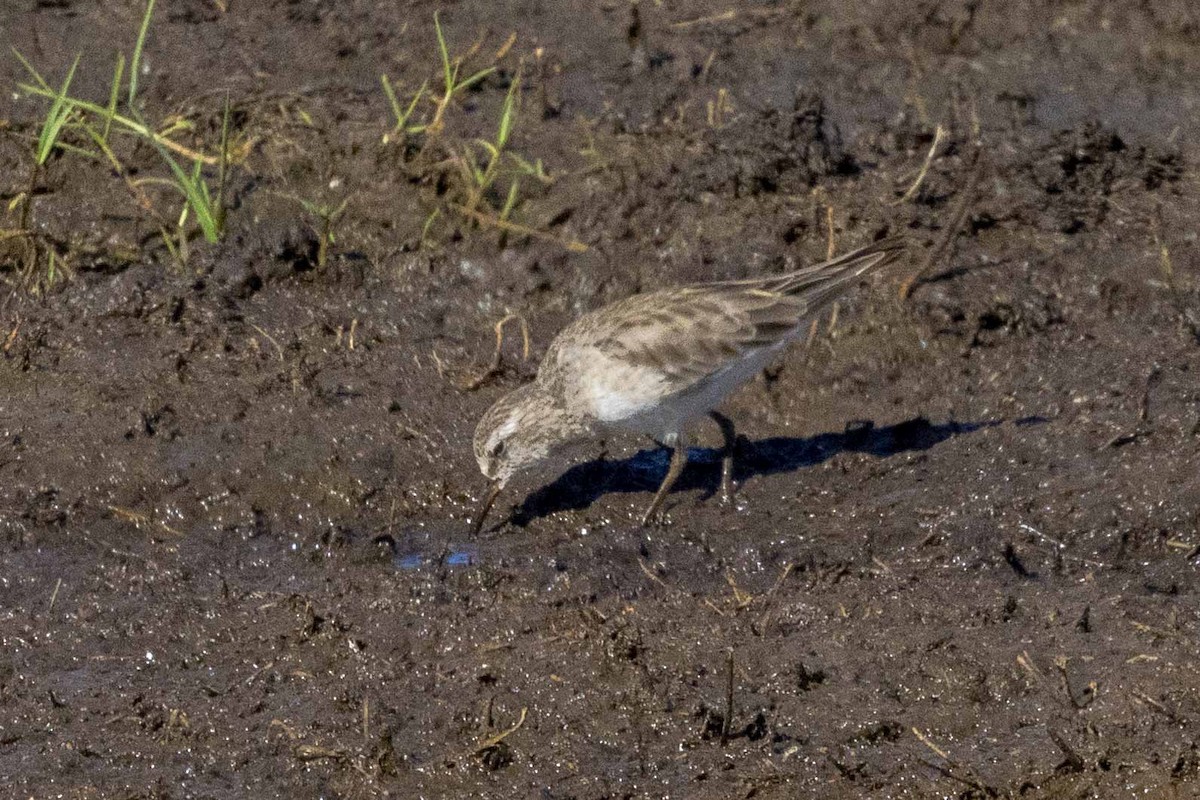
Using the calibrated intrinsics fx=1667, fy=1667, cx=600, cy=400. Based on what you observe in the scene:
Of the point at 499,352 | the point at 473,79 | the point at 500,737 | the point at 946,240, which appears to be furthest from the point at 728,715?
the point at 473,79

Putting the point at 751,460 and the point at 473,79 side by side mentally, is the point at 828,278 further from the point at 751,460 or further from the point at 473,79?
the point at 473,79

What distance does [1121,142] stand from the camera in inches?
373

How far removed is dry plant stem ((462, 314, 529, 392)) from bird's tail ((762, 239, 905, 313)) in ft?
4.81

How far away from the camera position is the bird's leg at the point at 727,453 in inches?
307

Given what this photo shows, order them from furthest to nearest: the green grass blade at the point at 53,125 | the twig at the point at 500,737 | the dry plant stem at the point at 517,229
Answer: the dry plant stem at the point at 517,229 → the green grass blade at the point at 53,125 → the twig at the point at 500,737

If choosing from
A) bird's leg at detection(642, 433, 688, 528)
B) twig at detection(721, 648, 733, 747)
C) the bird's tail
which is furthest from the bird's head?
twig at detection(721, 648, 733, 747)

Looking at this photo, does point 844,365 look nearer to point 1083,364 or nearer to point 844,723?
point 1083,364

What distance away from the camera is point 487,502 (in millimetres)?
7559

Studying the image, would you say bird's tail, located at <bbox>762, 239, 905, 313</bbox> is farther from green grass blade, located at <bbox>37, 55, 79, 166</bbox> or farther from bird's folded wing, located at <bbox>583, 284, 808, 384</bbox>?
green grass blade, located at <bbox>37, 55, 79, 166</bbox>

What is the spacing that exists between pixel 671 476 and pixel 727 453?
11.6 inches

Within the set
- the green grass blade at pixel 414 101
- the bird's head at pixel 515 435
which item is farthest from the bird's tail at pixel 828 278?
the green grass blade at pixel 414 101

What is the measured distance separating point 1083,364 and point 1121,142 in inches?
72.1

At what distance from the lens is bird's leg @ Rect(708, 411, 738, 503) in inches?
307

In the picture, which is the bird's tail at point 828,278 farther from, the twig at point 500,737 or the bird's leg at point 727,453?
the twig at point 500,737
